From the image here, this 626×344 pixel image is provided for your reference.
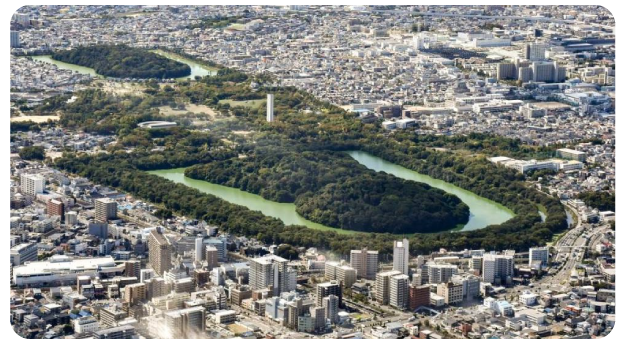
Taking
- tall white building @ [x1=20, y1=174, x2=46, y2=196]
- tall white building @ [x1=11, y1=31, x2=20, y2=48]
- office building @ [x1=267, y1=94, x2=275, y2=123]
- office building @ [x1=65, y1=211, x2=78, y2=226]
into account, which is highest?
tall white building @ [x1=11, y1=31, x2=20, y2=48]

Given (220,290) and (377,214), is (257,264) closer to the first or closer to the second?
(220,290)

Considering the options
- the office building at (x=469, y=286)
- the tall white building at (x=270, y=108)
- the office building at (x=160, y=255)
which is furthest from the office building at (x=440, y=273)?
the tall white building at (x=270, y=108)

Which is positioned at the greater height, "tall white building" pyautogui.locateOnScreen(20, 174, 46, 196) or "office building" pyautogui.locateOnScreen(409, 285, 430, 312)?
"tall white building" pyautogui.locateOnScreen(20, 174, 46, 196)

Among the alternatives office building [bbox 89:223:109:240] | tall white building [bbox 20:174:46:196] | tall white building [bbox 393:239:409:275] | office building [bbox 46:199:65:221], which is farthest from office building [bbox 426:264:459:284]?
tall white building [bbox 20:174:46:196]

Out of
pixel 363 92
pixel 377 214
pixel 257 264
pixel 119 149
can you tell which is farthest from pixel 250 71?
pixel 257 264

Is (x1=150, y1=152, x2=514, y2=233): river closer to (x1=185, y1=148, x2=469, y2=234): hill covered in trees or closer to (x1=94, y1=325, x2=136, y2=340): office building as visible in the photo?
(x1=185, y1=148, x2=469, y2=234): hill covered in trees

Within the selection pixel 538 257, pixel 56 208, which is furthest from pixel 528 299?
pixel 56 208
